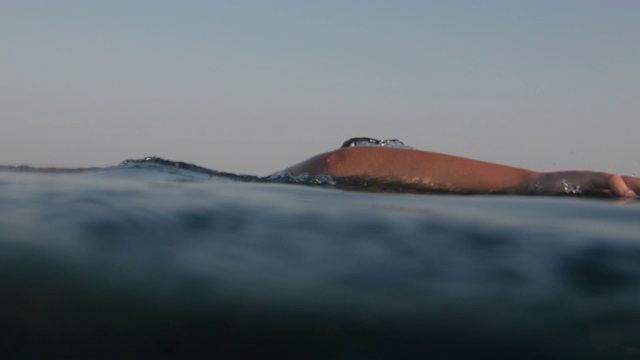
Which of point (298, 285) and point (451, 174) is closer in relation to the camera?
point (298, 285)

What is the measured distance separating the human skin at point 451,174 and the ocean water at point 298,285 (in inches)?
111

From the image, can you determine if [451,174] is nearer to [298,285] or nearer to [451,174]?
Result: [451,174]

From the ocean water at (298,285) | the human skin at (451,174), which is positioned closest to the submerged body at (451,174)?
the human skin at (451,174)

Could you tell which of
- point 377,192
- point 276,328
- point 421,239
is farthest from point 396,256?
point 377,192

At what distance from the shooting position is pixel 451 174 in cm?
608

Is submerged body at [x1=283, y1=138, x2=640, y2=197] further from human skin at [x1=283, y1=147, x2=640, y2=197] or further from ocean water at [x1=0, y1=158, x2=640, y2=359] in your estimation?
ocean water at [x1=0, y1=158, x2=640, y2=359]

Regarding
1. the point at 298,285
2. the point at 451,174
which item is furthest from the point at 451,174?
the point at 298,285

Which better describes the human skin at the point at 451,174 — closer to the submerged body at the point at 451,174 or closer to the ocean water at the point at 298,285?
the submerged body at the point at 451,174

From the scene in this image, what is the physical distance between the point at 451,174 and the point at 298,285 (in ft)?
13.5

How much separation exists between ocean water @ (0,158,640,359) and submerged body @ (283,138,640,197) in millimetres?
2817

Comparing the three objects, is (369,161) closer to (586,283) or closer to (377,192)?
(377,192)

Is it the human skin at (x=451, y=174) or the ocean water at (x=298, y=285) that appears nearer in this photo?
the ocean water at (x=298, y=285)

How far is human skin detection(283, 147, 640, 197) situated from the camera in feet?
19.3

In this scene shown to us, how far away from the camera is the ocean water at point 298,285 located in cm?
189
